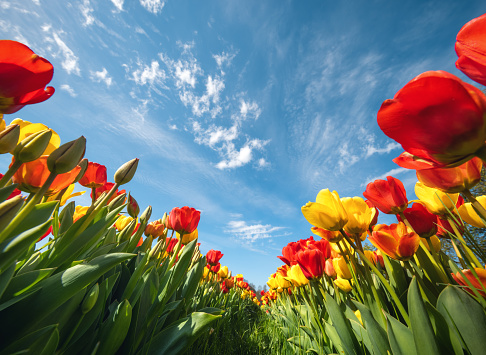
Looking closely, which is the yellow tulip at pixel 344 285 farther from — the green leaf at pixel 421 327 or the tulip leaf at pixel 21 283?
the tulip leaf at pixel 21 283

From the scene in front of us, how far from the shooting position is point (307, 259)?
144cm

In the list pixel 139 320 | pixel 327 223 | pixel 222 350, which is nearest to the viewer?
pixel 139 320

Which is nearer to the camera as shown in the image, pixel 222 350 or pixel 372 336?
pixel 372 336

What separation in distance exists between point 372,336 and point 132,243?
1.28 meters

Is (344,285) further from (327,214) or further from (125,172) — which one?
(125,172)

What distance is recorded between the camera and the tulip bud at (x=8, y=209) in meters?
0.48

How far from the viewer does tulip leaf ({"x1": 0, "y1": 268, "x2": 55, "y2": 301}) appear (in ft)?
1.94

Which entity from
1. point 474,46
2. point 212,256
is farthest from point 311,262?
point 212,256

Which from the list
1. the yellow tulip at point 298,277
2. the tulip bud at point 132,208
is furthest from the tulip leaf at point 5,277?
the yellow tulip at point 298,277

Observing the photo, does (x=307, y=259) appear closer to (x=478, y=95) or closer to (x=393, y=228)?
(x=393, y=228)

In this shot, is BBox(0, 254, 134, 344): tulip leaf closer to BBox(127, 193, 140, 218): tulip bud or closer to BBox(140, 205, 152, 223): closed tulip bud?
BBox(140, 205, 152, 223): closed tulip bud

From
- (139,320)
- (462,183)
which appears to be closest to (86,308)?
(139,320)

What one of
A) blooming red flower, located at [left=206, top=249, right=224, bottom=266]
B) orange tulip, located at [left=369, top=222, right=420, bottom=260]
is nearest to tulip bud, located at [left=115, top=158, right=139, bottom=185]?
orange tulip, located at [left=369, top=222, right=420, bottom=260]

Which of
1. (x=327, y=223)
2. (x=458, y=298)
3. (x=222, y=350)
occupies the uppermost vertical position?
(x=327, y=223)
